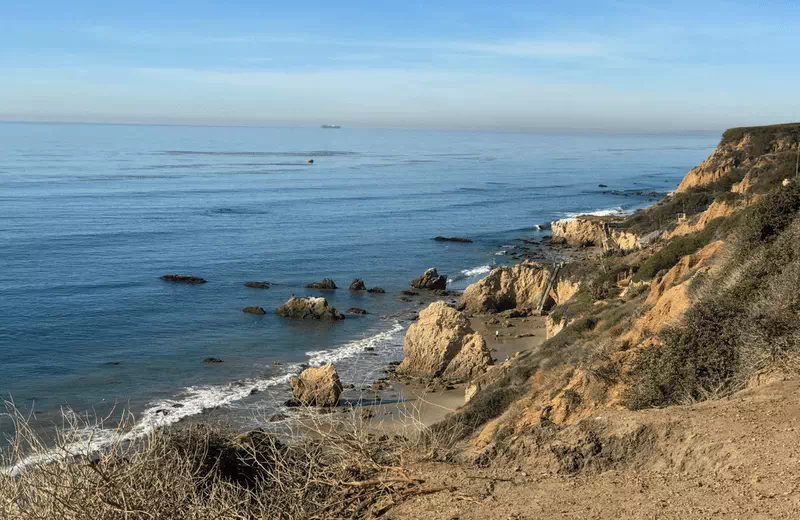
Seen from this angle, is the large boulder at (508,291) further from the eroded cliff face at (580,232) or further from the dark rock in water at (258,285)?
the eroded cliff face at (580,232)

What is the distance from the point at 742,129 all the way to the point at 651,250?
1700 inches

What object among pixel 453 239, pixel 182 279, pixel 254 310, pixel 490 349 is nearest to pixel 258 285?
pixel 182 279

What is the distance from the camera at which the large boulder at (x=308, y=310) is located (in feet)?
140

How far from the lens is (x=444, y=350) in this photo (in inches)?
1261

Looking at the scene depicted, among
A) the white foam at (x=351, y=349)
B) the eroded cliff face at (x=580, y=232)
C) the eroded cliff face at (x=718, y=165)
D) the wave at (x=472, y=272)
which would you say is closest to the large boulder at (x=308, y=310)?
the white foam at (x=351, y=349)

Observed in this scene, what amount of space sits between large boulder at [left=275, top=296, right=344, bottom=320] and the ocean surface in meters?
1.08

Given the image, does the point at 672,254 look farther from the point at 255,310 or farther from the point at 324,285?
the point at 324,285

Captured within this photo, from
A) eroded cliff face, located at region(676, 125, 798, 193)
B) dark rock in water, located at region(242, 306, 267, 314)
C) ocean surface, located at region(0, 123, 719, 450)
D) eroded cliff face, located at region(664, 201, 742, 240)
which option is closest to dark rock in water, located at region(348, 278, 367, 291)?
ocean surface, located at region(0, 123, 719, 450)

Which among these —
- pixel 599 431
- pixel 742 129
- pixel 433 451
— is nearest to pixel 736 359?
Answer: pixel 599 431

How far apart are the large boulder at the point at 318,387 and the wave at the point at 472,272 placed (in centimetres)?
2510

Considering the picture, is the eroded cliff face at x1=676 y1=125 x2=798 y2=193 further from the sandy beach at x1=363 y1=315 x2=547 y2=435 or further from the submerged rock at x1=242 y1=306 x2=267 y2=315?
the submerged rock at x1=242 y1=306 x2=267 y2=315

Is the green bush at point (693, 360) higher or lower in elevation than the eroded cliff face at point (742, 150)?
lower

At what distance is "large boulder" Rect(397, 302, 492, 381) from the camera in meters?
31.8

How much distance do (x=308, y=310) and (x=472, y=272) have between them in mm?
17371
